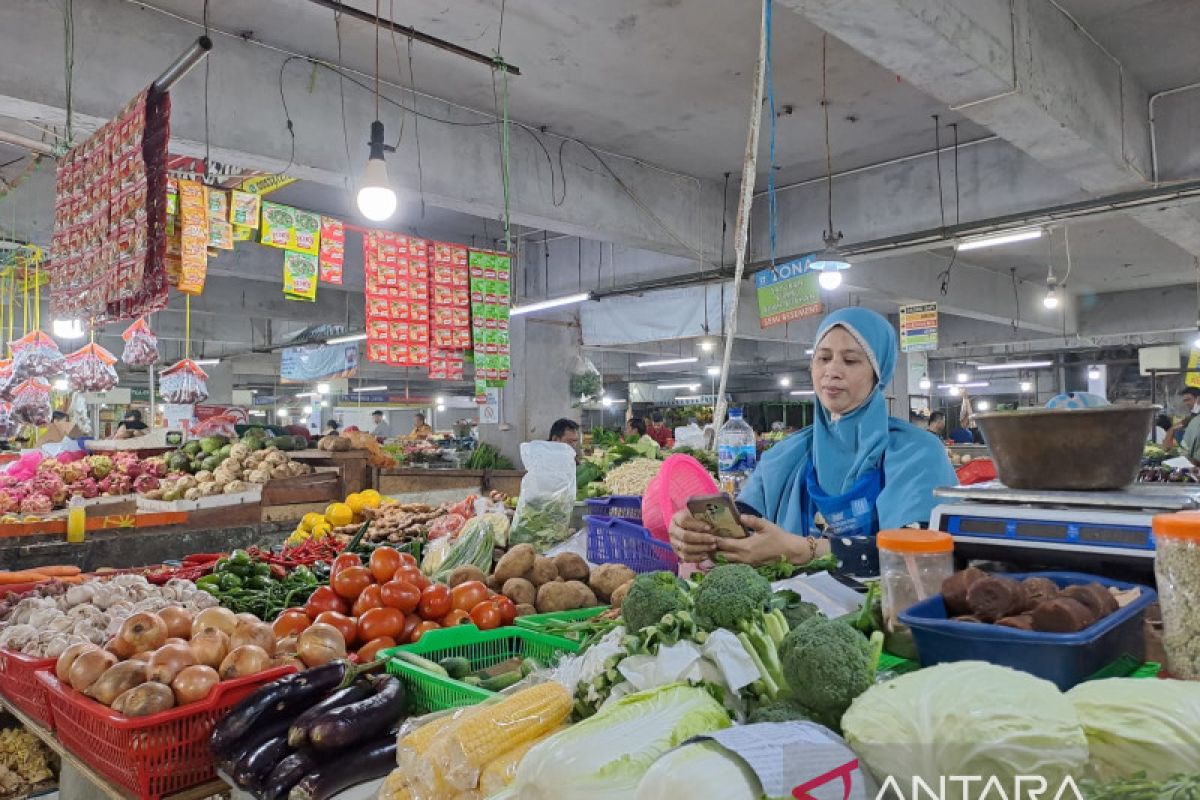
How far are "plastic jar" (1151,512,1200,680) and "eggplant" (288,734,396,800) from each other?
1795mm

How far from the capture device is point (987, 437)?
192cm

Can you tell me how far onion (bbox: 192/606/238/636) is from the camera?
2.70 metres

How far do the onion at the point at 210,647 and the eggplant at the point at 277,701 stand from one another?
28 centimetres

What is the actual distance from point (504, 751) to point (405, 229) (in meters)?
10.6

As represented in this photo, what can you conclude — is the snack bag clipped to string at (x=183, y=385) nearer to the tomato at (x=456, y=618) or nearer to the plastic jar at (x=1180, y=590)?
the tomato at (x=456, y=618)

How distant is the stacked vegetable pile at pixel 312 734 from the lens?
1.93m

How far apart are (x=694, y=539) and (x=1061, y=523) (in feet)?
3.31

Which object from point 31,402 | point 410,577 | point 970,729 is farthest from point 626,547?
point 31,402

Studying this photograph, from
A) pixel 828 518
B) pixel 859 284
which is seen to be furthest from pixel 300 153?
pixel 859 284

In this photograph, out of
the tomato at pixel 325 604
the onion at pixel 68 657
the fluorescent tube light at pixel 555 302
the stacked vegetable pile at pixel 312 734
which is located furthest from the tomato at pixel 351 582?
the fluorescent tube light at pixel 555 302

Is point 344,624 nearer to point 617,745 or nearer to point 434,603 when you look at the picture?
point 434,603

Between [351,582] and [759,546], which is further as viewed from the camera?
A: [351,582]

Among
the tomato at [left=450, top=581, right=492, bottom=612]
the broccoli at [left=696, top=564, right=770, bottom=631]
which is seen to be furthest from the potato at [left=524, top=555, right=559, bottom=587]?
the broccoli at [left=696, top=564, right=770, bottom=631]

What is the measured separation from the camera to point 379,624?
276cm
